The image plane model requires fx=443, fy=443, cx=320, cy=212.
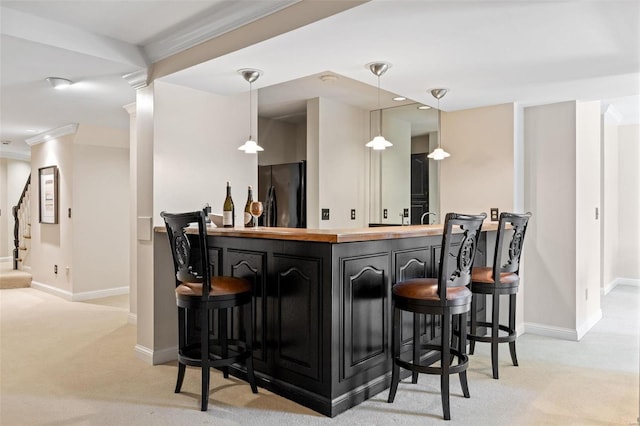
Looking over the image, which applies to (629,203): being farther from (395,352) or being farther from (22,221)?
(22,221)

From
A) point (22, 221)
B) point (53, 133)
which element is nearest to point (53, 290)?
point (53, 133)

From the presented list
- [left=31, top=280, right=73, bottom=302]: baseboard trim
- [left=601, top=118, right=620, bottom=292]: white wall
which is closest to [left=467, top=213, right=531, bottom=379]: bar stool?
[left=601, top=118, right=620, bottom=292]: white wall

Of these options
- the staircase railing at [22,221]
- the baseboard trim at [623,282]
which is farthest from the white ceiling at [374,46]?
the staircase railing at [22,221]

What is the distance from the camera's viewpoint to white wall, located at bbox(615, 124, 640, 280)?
21.7 feet

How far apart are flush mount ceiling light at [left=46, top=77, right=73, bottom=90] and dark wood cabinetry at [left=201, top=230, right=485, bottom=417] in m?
2.21

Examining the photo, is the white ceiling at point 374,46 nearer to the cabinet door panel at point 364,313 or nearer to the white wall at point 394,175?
the cabinet door panel at point 364,313

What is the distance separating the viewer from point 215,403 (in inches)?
105

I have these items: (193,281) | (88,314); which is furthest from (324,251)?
(88,314)

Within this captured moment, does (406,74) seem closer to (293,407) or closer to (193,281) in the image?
(193,281)

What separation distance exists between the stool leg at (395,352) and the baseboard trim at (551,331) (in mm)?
2050

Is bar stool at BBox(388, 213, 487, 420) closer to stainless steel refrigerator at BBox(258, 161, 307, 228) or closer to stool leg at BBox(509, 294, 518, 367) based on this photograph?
stool leg at BBox(509, 294, 518, 367)

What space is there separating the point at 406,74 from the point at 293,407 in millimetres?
2440

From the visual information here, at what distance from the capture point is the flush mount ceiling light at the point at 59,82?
149 inches

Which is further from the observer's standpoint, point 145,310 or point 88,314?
point 88,314
